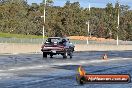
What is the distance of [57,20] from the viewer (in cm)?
12762

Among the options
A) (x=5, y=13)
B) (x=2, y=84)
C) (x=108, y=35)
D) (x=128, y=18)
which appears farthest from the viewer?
(x=128, y=18)

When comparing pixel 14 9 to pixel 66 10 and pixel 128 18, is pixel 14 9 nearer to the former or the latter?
pixel 66 10

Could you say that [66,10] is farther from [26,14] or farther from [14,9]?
[14,9]

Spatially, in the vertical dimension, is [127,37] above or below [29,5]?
below

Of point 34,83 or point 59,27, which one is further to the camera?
point 59,27

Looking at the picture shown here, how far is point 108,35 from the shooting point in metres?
149

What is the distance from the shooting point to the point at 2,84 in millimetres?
14711

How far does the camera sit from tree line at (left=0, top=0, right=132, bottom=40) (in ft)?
376

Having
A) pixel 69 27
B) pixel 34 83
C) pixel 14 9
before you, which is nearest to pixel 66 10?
pixel 69 27

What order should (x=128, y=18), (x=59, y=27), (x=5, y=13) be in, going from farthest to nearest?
(x=128, y=18) → (x=59, y=27) → (x=5, y=13)

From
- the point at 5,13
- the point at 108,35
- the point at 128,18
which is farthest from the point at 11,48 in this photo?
the point at 128,18

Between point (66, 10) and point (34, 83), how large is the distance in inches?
4637

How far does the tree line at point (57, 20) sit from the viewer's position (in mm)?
114625

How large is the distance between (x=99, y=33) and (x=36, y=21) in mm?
31691
